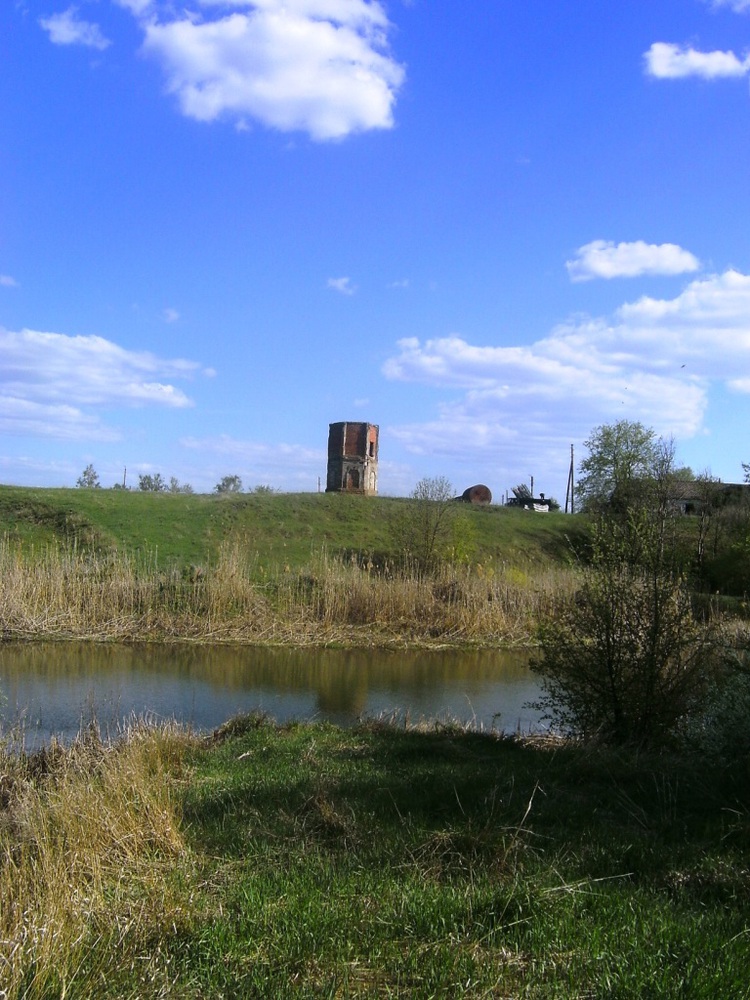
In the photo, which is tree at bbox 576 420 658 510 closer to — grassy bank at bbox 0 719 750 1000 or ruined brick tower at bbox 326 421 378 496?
ruined brick tower at bbox 326 421 378 496

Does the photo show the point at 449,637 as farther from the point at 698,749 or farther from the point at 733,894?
the point at 733,894

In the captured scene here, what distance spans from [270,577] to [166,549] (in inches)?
224

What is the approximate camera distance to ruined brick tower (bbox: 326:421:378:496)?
51500mm

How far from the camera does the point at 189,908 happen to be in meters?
3.94

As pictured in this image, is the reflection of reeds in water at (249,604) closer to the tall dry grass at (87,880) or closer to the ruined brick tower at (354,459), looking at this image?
the tall dry grass at (87,880)

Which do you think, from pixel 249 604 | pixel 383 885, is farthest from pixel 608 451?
pixel 383 885

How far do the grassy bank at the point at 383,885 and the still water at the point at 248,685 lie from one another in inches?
210

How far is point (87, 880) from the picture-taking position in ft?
14.9

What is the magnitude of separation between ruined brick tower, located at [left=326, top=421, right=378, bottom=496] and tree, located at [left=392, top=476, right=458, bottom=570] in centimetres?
1855

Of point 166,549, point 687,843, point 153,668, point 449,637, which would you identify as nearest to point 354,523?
point 166,549

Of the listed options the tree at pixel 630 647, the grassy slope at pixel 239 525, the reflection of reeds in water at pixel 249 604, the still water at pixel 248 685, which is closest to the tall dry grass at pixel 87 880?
the tree at pixel 630 647

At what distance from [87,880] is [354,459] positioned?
4723cm

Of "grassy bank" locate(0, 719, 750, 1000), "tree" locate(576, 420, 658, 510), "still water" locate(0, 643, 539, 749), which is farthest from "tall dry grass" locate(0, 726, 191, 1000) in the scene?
"tree" locate(576, 420, 658, 510)

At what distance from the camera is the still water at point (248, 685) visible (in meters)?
13.1
